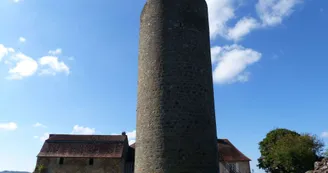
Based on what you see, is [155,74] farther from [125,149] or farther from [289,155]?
[289,155]

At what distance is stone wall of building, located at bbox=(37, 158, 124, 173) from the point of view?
25016 millimetres

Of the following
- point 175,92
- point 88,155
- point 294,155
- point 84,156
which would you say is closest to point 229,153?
point 294,155

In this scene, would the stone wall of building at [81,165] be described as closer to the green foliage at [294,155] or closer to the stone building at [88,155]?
the stone building at [88,155]

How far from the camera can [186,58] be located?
33.9ft

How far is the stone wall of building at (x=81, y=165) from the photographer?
2502 cm

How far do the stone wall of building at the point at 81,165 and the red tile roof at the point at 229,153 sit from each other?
5.98 m

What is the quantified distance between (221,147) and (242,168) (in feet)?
10.4

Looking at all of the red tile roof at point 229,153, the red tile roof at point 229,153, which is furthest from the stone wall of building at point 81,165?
the red tile roof at point 229,153

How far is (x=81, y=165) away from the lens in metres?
25.3

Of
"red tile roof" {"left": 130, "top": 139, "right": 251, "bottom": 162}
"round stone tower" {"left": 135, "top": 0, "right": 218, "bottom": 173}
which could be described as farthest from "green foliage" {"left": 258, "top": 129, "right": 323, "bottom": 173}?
"round stone tower" {"left": 135, "top": 0, "right": 218, "bottom": 173}

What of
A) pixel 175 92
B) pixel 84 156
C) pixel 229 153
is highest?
pixel 175 92

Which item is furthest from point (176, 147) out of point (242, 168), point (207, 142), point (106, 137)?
point (242, 168)

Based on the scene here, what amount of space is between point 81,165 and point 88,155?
1.08m

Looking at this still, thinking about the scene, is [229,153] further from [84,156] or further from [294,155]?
[84,156]
